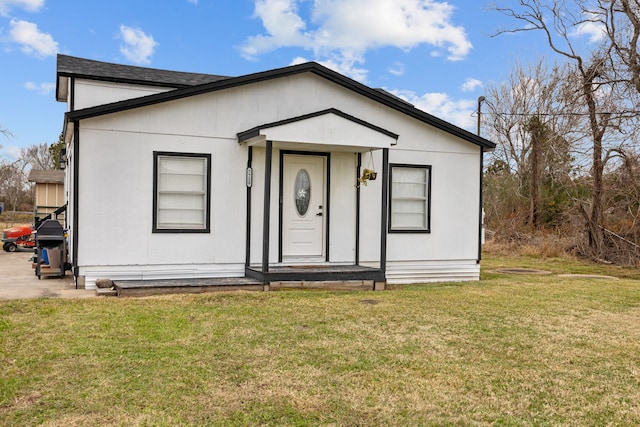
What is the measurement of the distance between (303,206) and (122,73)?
4316 millimetres

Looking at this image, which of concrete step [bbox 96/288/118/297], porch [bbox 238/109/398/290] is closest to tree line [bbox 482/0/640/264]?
porch [bbox 238/109/398/290]

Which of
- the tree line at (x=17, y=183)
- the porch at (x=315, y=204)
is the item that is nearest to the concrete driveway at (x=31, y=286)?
the porch at (x=315, y=204)

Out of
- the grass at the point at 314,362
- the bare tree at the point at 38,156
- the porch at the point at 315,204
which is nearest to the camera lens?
the grass at the point at 314,362

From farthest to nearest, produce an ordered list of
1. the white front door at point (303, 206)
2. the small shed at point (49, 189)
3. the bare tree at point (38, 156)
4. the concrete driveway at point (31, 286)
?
→ the bare tree at point (38, 156) < the small shed at point (49, 189) < the white front door at point (303, 206) < the concrete driveway at point (31, 286)

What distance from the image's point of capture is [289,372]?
4586mm

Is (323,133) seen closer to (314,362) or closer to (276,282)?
→ (276,282)

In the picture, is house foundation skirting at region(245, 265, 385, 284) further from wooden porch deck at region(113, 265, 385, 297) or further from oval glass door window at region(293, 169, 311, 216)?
oval glass door window at region(293, 169, 311, 216)

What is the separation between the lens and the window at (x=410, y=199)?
10633 mm

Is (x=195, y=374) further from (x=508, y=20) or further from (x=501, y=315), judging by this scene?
(x=508, y=20)

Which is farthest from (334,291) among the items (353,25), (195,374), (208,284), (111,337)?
(353,25)

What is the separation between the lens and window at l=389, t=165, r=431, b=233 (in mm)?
10633

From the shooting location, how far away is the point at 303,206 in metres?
10.1

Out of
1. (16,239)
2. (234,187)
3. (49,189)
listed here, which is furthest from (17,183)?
(234,187)

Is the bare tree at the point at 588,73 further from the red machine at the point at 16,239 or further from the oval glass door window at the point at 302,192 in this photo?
the red machine at the point at 16,239
